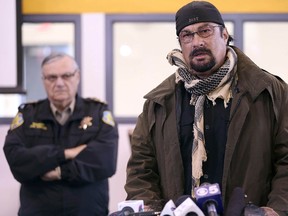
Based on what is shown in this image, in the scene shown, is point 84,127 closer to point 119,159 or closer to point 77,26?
point 119,159

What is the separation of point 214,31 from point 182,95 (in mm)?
263

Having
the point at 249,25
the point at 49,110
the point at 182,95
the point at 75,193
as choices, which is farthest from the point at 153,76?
the point at 182,95

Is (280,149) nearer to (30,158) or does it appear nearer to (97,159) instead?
(97,159)

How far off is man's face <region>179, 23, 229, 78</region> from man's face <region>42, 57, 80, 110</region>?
141 centimetres

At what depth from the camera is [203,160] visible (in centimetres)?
189

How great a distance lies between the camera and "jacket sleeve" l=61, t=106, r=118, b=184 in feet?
9.66

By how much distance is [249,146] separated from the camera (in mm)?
1874

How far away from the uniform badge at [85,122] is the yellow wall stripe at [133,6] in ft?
4.00

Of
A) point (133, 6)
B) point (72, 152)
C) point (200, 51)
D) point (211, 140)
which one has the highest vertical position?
point (133, 6)

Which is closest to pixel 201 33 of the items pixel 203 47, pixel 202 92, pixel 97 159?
pixel 203 47

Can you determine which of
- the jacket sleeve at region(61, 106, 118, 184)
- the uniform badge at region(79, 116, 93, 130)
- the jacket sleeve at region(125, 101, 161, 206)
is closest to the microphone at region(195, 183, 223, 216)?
the jacket sleeve at region(125, 101, 161, 206)

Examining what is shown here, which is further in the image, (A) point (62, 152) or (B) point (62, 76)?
(B) point (62, 76)

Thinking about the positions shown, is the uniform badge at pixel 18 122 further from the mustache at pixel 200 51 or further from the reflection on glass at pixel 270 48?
the reflection on glass at pixel 270 48

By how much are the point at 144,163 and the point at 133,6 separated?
7.63ft
